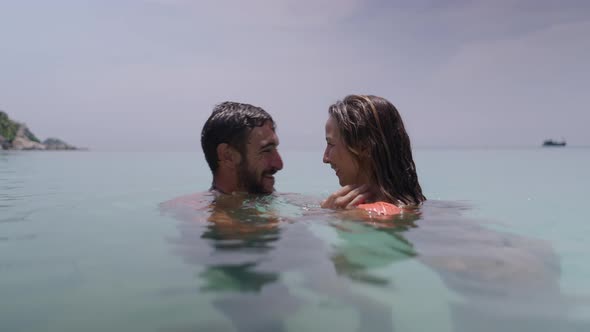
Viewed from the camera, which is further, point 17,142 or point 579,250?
point 17,142

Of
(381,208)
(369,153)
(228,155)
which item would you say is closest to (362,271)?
(381,208)

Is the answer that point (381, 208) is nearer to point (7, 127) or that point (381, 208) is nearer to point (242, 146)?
point (242, 146)

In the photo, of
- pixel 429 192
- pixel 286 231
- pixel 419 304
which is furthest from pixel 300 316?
pixel 429 192

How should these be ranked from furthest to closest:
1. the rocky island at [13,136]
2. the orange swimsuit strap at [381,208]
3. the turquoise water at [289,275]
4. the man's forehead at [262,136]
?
1. the rocky island at [13,136]
2. the man's forehead at [262,136]
3. the orange swimsuit strap at [381,208]
4. the turquoise water at [289,275]

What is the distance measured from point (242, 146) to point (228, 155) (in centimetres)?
24

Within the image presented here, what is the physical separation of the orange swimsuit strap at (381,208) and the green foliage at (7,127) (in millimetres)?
106343

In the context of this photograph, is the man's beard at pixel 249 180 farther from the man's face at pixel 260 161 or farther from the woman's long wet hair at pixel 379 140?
the woman's long wet hair at pixel 379 140

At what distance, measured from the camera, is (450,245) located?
3.51 metres

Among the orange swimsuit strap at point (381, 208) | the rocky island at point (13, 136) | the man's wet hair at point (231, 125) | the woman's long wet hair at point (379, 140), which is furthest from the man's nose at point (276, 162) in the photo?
the rocky island at point (13, 136)

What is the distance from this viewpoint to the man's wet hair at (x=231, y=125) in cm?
554

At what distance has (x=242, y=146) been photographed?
18.2ft

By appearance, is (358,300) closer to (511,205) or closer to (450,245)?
(450,245)

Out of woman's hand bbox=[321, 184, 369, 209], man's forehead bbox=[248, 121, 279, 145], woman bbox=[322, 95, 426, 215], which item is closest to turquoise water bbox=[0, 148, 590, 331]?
woman's hand bbox=[321, 184, 369, 209]

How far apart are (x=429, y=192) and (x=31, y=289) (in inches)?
387
